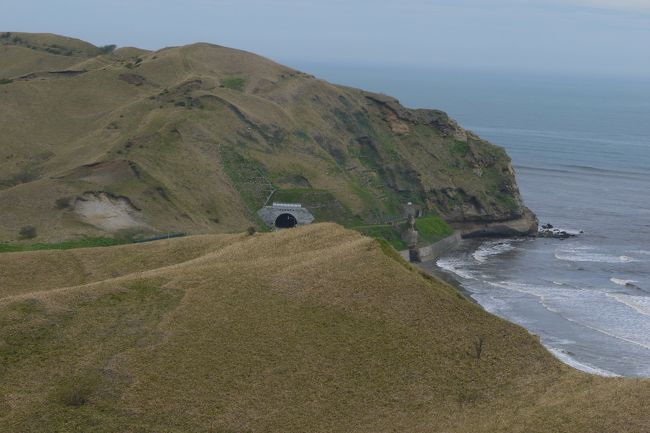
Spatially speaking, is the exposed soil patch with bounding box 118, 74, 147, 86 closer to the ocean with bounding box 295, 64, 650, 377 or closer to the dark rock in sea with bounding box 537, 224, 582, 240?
the ocean with bounding box 295, 64, 650, 377

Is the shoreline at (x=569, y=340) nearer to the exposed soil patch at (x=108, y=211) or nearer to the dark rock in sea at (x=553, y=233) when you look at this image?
the exposed soil patch at (x=108, y=211)

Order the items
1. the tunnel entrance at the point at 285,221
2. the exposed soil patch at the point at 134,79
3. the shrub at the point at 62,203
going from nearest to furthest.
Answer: the shrub at the point at 62,203 → the tunnel entrance at the point at 285,221 → the exposed soil patch at the point at 134,79

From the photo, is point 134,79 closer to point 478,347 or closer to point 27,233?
point 27,233

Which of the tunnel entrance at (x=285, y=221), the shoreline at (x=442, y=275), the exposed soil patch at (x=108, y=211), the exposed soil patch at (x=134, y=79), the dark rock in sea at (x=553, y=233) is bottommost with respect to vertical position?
the shoreline at (x=442, y=275)

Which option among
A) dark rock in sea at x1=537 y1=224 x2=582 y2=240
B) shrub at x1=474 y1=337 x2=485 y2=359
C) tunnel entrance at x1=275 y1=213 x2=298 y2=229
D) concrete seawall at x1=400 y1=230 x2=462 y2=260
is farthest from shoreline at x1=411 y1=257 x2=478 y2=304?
shrub at x1=474 y1=337 x2=485 y2=359

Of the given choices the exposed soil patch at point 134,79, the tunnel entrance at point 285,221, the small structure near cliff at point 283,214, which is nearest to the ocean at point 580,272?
the small structure near cliff at point 283,214

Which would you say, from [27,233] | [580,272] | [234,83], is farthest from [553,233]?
[27,233]

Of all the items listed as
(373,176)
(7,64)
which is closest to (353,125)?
(373,176)
